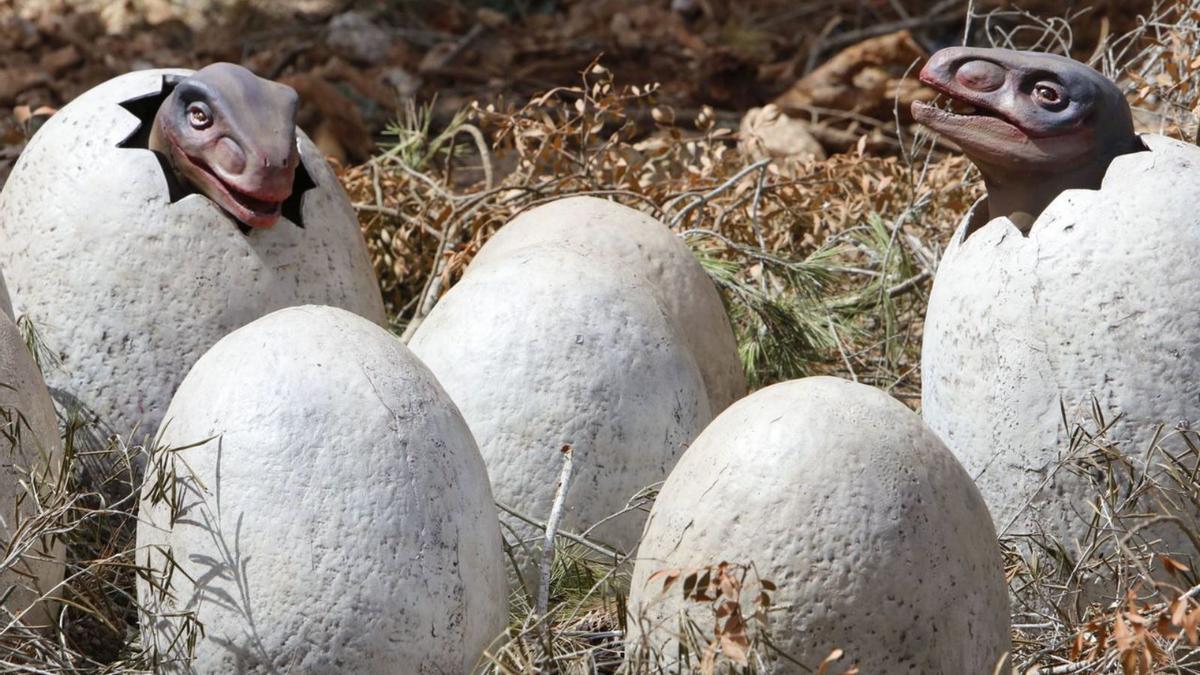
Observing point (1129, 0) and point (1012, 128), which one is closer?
point (1012, 128)

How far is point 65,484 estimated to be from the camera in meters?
2.95

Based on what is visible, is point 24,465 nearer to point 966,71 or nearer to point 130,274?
point 130,274

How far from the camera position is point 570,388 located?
128 inches

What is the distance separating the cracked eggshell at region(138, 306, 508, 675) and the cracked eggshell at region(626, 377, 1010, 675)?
33 cm

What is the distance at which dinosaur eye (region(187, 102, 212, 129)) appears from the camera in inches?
138

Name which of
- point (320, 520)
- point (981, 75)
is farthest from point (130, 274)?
point (981, 75)

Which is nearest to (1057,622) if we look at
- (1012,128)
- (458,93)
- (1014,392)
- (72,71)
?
(1014,392)

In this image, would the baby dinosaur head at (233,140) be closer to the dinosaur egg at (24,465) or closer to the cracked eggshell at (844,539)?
the dinosaur egg at (24,465)

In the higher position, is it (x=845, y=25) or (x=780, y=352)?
(x=780, y=352)

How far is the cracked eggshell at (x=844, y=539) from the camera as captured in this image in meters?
2.54

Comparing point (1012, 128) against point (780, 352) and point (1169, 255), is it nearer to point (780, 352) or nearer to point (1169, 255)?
point (1169, 255)

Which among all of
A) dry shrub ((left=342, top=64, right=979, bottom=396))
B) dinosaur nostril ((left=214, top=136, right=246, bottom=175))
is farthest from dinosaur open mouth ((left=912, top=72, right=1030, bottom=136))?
dinosaur nostril ((left=214, top=136, right=246, bottom=175))

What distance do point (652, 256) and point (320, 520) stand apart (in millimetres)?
1336

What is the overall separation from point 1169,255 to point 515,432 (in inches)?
50.5
